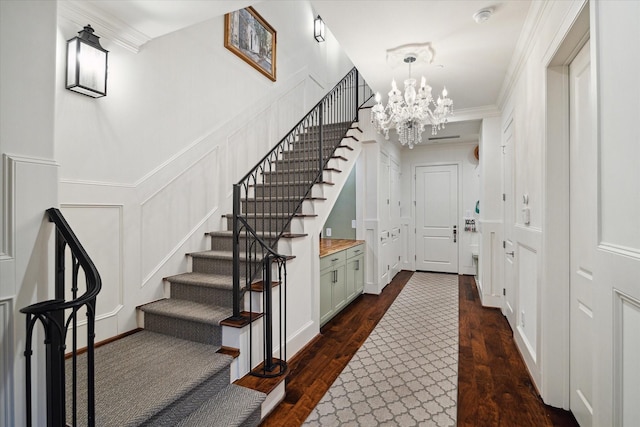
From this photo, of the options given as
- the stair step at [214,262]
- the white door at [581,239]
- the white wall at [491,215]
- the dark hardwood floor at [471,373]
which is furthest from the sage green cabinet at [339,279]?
the white door at [581,239]

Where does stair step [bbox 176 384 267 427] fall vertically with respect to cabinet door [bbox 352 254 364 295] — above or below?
below

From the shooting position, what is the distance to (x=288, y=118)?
466 cm

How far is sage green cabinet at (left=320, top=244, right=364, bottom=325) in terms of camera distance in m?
3.46

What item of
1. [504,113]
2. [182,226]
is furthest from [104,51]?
[504,113]

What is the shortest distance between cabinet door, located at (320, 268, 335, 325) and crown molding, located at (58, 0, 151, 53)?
2617mm

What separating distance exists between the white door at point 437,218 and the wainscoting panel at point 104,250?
18.3ft

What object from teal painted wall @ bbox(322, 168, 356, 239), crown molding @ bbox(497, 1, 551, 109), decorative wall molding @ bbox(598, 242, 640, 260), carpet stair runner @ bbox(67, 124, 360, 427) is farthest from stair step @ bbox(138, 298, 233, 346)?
crown molding @ bbox(497, 1, 551, 109)

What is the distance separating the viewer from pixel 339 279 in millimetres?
3848

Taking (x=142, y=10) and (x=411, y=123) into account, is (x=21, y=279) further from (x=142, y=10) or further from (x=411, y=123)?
(x=411, y=123)

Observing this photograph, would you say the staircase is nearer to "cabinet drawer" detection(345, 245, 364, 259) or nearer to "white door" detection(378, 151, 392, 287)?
"cabinet drawer" detection(345, 245, 364, 259)

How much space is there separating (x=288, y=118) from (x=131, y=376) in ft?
12.4

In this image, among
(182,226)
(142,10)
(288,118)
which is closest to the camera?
(142,10)

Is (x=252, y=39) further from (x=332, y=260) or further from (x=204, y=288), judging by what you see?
(x=204, y=288)

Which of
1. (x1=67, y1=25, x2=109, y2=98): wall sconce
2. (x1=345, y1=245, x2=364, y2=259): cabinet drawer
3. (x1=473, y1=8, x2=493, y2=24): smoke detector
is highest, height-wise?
(x1=473, y1=8, x2=493, y2=24): smoke detector
